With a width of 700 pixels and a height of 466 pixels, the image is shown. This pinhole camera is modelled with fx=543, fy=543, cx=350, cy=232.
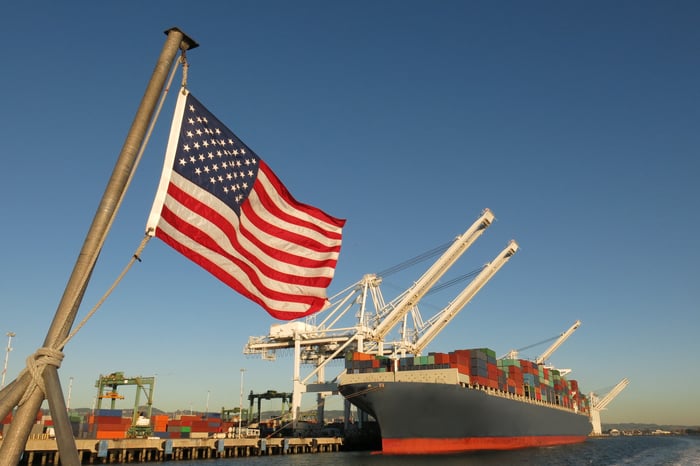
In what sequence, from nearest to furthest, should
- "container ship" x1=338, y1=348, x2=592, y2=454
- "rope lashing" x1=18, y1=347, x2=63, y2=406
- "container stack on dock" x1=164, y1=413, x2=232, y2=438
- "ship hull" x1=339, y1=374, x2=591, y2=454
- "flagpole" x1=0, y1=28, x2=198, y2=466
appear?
1. "flagpole" x1=0, y1=28, x2=198, y2=466
2. "rope lashing" x1=18, y1=347, x2=63, y2=406
3. "ship hull" x1=339, y1=374, x2=591, y2=454
4. "container ship" x1=338, y1=348, x2=592, y2=454
5. "container stack on dock" x1=164, y1=413, x2=232, y2=438

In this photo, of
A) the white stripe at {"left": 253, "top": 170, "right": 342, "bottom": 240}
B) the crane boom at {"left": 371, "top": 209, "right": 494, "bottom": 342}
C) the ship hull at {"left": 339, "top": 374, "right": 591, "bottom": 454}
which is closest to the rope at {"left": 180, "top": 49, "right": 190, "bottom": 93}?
the white stripe at {"left": 253, "top": 170, "right": 342, "bottom": 240}

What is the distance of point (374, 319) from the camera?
2672 inches

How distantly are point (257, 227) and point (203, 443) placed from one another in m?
46.7

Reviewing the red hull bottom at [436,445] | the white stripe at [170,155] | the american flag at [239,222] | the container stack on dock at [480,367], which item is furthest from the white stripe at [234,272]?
the container stack on dock at [480,367]

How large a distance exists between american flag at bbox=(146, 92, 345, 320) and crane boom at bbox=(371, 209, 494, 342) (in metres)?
57.0

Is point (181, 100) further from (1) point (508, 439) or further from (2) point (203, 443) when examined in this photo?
(1) point (508, 439)

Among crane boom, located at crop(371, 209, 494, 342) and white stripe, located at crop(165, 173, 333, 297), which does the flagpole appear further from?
crane boom, located at crop(371, 209, 494, 342)

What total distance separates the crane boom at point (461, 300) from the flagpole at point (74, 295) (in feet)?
221

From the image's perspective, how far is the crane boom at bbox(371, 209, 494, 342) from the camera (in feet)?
220

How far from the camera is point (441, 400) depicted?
4616 cm

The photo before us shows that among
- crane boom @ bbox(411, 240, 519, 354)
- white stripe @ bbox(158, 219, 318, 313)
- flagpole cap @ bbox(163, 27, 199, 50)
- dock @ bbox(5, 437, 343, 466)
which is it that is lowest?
dock @ bbox(5, 437, 343, 466)

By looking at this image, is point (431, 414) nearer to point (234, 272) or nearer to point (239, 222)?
point (234, 272)

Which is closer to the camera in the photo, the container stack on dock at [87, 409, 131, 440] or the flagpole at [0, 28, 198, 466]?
the flagpole at [0, 28, 198, 466]

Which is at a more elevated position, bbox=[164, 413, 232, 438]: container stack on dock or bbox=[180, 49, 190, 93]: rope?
bbox=[180, 49, 190, 93]: rope
